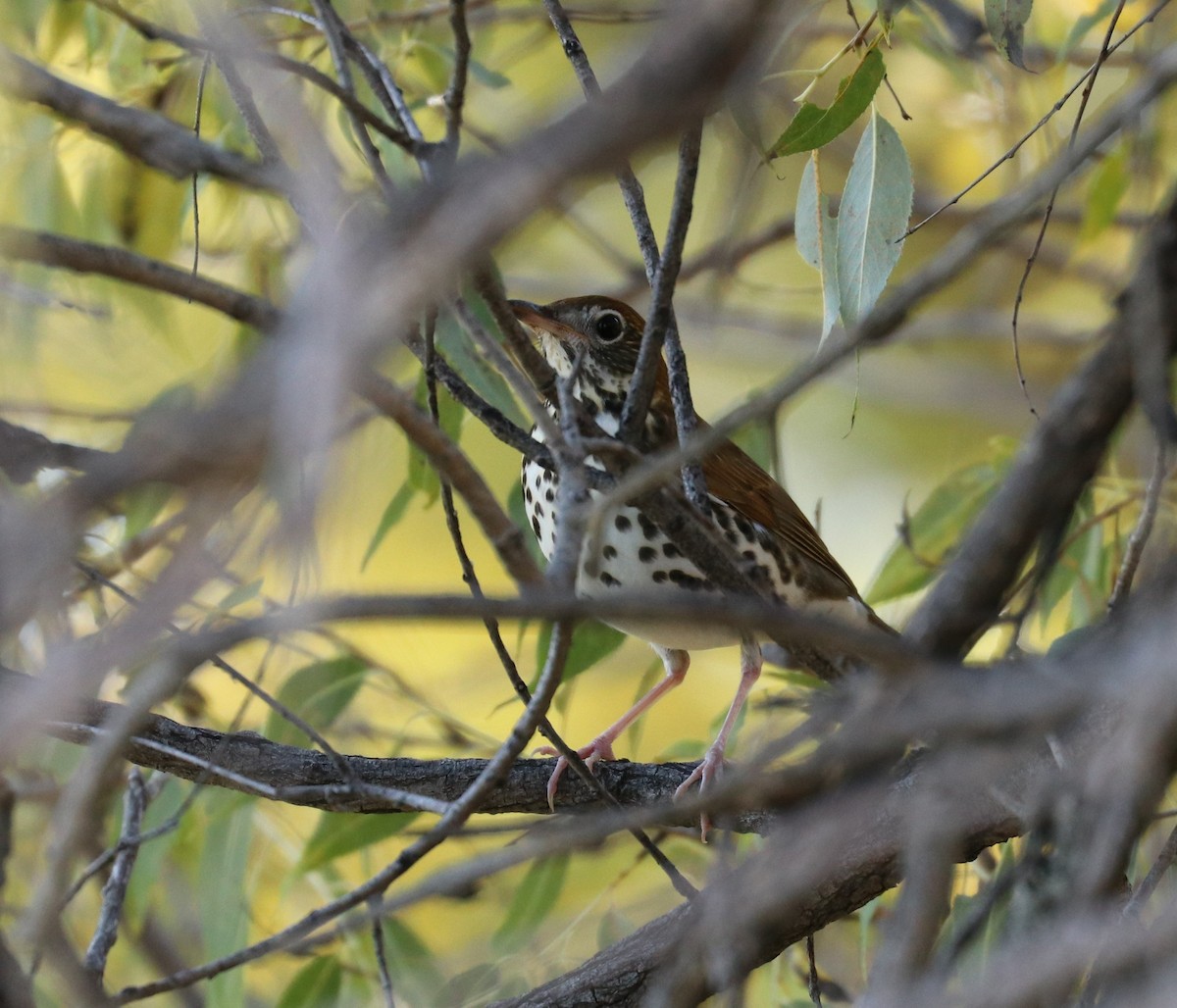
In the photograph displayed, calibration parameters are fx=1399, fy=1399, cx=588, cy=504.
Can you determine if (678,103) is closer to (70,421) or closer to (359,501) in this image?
(359,501)

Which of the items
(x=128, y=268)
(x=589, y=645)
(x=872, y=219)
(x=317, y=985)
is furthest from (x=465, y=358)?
(x=317, y=985)

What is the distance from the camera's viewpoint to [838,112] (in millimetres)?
2656

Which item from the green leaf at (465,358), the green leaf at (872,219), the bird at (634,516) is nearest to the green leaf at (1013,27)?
the green leaf at (872,219)

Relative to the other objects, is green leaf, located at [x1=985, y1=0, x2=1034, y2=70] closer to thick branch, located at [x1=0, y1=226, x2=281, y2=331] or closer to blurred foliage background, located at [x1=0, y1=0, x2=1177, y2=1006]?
blurred foliage background, located at [x1=0, y1=0, x2=1177, y2=1006]

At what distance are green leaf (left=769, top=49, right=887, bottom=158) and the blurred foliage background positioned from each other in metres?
0.10

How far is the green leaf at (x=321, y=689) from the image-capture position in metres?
3.96

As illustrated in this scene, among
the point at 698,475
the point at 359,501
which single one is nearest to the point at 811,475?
the point at 698,475

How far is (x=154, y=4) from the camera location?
415 cm

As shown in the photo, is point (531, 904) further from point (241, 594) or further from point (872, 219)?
point (872, 219)

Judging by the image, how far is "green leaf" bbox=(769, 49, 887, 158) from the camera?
2.64 metres

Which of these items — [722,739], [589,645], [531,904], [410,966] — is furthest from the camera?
[410,966]

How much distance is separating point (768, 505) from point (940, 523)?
58 centimetres

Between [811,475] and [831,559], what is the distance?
3.57 metres

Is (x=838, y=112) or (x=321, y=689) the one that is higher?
(x=321, y=689)
